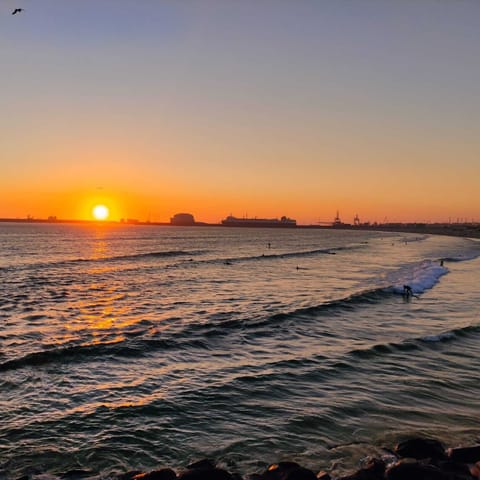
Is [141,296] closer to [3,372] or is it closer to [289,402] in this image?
[3,372]

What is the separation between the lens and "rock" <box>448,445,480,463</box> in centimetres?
802

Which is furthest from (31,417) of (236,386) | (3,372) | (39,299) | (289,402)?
(39,299)

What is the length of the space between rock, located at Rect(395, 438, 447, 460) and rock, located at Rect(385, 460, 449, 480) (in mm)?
693

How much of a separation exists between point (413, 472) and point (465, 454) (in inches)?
51.5

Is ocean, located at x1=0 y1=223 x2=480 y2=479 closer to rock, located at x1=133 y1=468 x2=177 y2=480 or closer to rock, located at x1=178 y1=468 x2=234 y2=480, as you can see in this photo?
rock, located at x1=133 y1=468 x2=177 y2=480

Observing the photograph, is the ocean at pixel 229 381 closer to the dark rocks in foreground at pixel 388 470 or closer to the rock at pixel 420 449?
the rock at pixel 420 449

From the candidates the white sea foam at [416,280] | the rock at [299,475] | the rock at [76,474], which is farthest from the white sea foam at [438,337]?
the rock at [76,474]

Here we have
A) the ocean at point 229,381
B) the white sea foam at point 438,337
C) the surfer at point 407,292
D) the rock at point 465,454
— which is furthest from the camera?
the surfer at point 407,292

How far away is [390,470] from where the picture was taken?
7574 millimetres

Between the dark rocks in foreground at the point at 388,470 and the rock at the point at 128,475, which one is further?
the rock at the point at 128,475

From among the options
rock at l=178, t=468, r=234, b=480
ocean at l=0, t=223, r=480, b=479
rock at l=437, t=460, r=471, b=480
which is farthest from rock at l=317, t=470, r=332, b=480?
rock at l=437, t=460, r=471, b=480

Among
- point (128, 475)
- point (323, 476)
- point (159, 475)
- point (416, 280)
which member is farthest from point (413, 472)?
point (416, 280)

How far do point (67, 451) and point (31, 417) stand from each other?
2005mm

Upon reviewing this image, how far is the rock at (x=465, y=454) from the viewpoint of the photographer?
8.02 m
